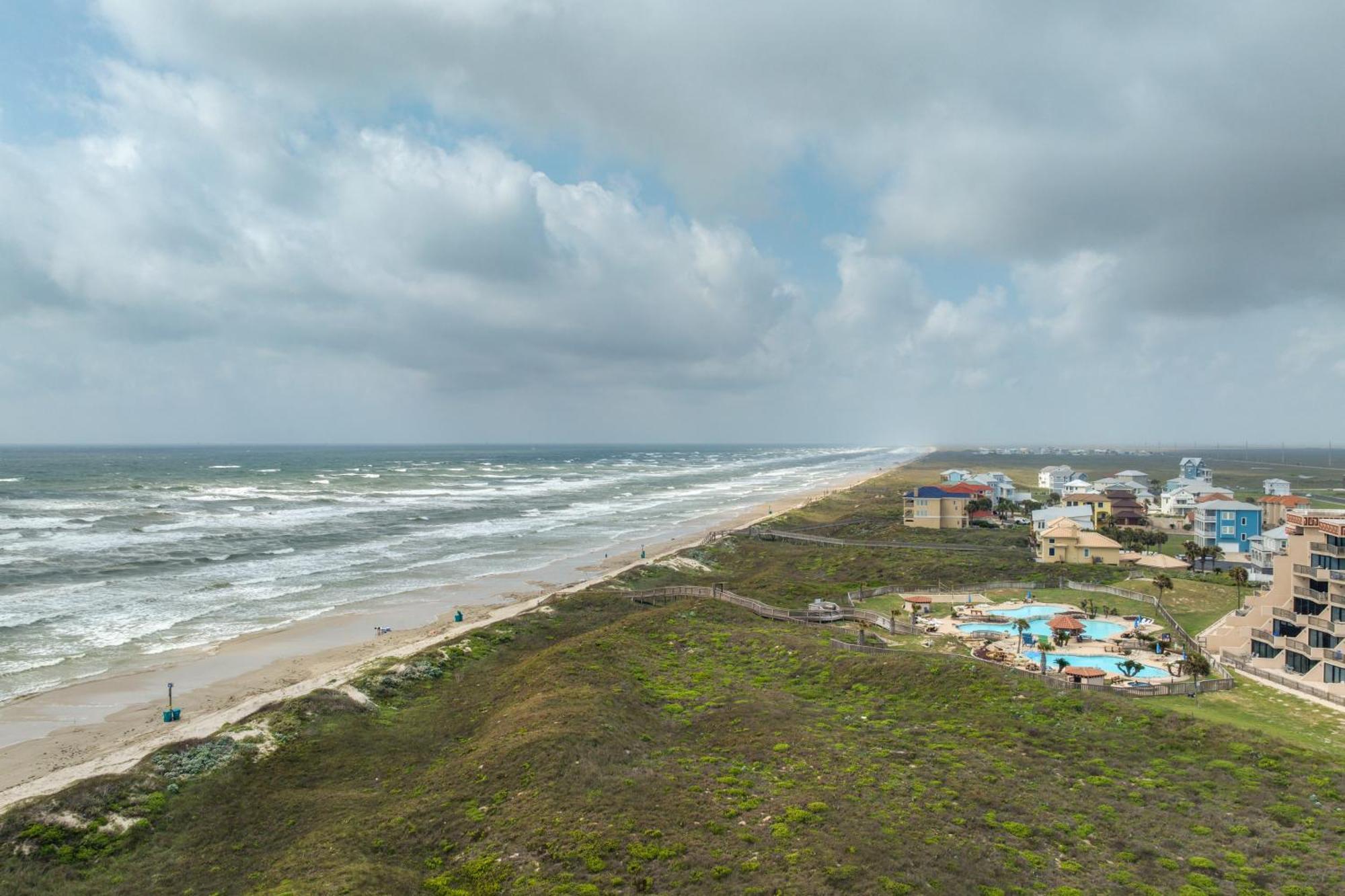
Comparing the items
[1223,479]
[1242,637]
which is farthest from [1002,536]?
[1223,479]

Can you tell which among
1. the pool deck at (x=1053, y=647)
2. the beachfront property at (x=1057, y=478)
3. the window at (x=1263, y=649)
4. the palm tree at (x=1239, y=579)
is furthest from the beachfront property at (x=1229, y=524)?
the beachfront property at (x=1057, y=478)

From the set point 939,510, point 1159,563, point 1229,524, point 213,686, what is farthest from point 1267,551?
point 213,686

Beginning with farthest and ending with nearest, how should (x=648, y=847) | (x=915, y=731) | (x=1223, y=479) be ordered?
1. (x=1223, y=479)
2. (x=915, y=731)
3. (x=648, y=847)

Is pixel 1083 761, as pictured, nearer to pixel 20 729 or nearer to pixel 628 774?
→ pixel 628 774

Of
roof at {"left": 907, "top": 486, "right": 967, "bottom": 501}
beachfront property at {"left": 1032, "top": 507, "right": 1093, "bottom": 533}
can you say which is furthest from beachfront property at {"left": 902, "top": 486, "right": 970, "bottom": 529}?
beachfront property at {"left": 1032, "top": 507, "right": 1093, "bottom": 533}

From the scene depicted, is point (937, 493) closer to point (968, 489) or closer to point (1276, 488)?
point (968, 489)

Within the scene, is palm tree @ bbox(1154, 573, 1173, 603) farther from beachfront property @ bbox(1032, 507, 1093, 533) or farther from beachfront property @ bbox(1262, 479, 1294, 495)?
beachfront property @ bbox(1262, 479, 1294, 495)
